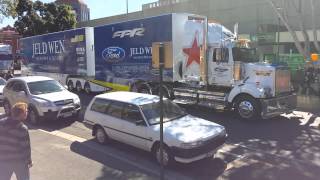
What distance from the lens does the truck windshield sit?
1502cm

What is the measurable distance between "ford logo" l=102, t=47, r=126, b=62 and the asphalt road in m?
6.83

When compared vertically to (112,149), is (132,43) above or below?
above

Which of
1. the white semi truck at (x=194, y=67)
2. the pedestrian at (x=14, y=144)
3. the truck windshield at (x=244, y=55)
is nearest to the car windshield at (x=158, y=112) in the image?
the white semi truck at (x=194, y=67)

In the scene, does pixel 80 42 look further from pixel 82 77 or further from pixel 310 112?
pixel 310 112

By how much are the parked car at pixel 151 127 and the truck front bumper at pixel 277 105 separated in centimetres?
441

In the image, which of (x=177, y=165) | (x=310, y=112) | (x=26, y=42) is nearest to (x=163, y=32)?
(x=310, y=112)

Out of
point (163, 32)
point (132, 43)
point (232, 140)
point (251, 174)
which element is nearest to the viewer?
point (251, 174)

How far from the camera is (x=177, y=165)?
8.88 meters

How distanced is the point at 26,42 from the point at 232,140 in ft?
73.9

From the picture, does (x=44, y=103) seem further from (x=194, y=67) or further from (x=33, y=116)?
(x=194, y=67)

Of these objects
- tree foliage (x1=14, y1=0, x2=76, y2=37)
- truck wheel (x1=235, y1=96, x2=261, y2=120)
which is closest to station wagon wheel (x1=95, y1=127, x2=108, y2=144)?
truck wheel (x1=235, y1=96, x2=261, y2=120)

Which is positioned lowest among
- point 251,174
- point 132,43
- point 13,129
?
point 251,174

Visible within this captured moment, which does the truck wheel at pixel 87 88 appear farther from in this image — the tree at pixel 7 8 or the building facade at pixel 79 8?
the building facade at pixel 79 8

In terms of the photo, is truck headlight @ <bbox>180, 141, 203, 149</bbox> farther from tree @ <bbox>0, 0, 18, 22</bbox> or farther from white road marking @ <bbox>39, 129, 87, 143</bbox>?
tree @ <bbox>0, 0, 18, 22</bbox>
